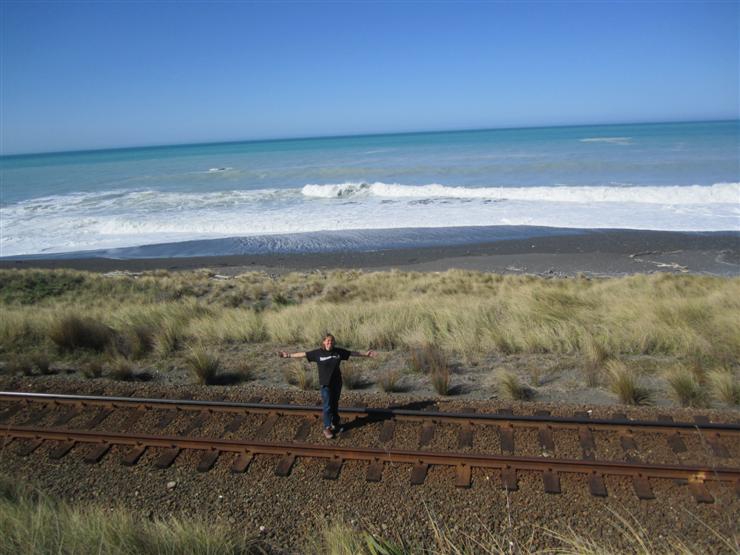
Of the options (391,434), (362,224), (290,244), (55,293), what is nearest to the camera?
(391,434)

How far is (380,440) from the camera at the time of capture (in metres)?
6.46

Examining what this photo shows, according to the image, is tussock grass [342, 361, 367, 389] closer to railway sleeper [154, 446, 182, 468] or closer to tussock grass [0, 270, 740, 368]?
tussock grass [0, 270, 740, 368]

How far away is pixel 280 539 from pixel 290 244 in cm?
2227

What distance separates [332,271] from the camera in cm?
2061

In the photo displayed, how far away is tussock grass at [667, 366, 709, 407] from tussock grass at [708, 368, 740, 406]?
0.45 ft

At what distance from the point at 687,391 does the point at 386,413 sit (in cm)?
382

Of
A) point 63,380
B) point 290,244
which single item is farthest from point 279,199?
point 63,380

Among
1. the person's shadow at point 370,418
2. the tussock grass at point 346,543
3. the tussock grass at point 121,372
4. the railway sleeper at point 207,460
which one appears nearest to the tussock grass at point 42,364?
the tussock grass at point 121,372

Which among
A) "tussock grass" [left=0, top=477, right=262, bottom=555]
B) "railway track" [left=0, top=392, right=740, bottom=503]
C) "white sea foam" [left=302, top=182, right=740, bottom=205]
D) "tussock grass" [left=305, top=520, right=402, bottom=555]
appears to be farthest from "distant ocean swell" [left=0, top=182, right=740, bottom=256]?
"tussock grass" [left=0, top=477, right=262, bottom=555]

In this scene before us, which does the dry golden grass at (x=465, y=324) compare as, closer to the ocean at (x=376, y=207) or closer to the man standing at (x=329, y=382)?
the man standing at (x=329, y=382)

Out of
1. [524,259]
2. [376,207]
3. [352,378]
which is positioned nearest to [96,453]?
[352,378]

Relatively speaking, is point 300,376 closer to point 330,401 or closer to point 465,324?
point 330,401

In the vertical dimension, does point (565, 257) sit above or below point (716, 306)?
below

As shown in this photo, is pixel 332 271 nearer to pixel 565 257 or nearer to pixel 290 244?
pixel 290 244
